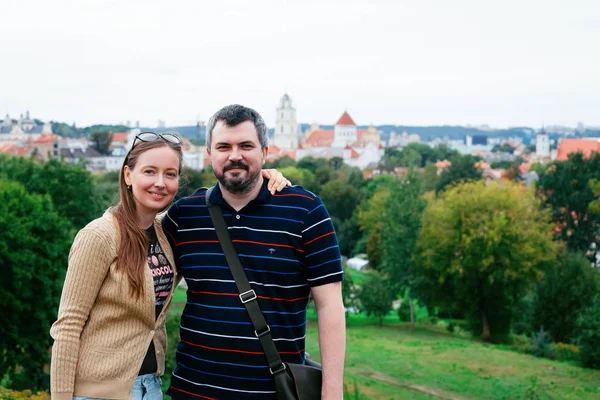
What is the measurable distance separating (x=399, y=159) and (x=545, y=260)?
74.4m

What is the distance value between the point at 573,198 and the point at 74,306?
125 ft

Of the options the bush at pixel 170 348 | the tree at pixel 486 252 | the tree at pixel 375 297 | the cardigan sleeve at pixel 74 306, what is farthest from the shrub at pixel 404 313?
the cardigan sleeve at pixel 74 306

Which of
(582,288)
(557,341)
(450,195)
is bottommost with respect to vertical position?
(557,341)

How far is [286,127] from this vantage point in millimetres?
143875

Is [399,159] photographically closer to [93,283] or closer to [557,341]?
[557,341]

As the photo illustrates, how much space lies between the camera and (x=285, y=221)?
124 inches

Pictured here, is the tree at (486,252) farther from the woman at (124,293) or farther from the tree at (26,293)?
the woman at (124,293)

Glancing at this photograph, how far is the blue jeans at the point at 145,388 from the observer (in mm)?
3154

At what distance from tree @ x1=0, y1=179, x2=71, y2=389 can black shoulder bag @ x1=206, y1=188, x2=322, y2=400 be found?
12654 mm

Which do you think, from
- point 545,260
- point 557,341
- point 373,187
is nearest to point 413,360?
point 557,341

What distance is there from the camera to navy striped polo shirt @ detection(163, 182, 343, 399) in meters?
3.12

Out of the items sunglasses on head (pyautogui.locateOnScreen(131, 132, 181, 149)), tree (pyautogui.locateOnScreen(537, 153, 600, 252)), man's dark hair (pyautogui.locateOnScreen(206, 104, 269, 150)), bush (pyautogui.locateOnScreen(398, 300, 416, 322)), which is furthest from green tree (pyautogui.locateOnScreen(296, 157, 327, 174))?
man's dark hair (pyautogui.locateOnScreen(206, 104, 269, 150))

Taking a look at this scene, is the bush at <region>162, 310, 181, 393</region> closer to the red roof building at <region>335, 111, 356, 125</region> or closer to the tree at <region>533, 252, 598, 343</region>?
the tree at <region>533, 252, 598, 343</region>

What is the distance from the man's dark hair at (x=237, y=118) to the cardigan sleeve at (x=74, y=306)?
742 millimetres
